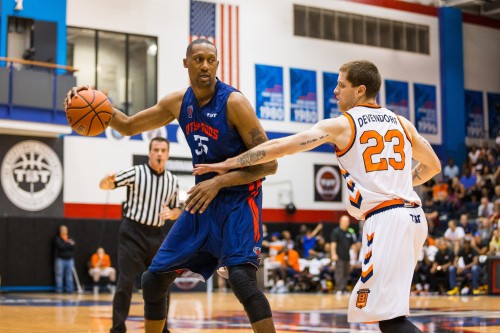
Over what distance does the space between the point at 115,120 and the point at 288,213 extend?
74.6ft

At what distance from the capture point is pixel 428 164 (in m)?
5.67

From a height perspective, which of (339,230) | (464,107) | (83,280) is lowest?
(83,280)

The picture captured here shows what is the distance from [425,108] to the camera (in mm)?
31781

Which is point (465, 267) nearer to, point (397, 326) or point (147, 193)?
point (147, 193)

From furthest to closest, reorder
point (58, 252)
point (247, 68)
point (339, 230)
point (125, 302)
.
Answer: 1. point (247, 68)
2. point (58, 252)
3. point (339, 230)
4. point (125, 302)

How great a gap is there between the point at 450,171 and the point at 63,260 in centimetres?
1466

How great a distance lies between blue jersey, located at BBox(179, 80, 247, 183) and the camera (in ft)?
18.4

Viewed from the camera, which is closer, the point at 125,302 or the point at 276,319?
the point at 125,302

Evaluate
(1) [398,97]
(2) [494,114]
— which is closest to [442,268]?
(1) [398,97]

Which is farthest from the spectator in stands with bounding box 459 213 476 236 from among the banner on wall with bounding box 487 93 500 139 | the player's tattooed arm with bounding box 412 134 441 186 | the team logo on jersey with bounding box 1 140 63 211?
the player's tattooed arm with bounding box 412 134 441 186

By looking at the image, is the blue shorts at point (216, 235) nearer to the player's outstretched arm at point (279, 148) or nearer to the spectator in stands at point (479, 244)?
the player's outstretched arm at point (279, 148)

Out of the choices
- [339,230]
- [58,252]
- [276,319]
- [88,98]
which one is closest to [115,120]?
[88,98]

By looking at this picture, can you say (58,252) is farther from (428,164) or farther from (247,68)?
(428,164)

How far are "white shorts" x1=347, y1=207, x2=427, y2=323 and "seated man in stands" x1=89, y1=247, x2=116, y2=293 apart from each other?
19.4 meters
